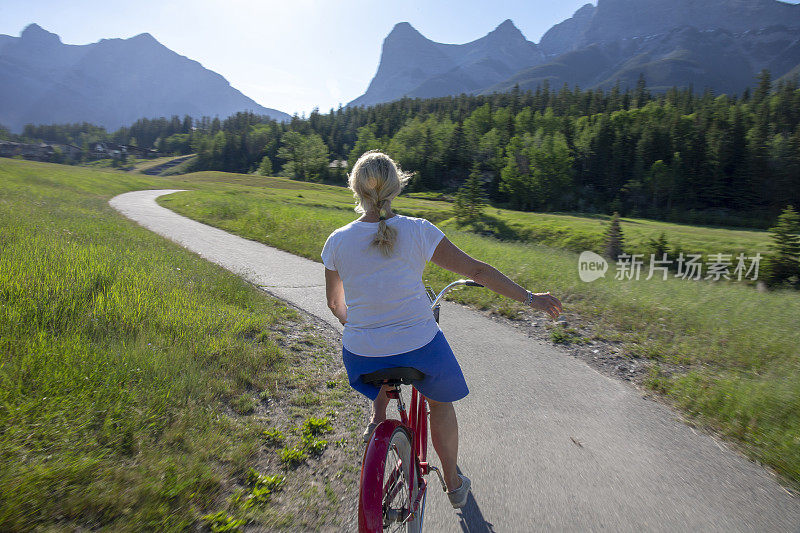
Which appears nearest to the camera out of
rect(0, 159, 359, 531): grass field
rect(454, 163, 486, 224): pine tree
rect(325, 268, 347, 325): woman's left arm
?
rect(0, 159, 359, 531): grass field

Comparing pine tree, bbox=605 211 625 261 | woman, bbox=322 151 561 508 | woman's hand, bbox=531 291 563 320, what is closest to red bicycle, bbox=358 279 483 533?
woman, bbox=322 151 561 508

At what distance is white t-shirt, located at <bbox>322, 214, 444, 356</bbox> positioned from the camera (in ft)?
7.64

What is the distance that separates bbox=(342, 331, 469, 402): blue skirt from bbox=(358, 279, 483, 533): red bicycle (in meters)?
0.04

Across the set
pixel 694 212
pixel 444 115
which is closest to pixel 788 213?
pixel 694 212

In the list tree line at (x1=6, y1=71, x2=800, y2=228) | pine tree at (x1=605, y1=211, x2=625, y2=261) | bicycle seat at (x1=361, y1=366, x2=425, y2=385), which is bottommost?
pine tree at (x1=605, y1=211, x2=625, y2=261)

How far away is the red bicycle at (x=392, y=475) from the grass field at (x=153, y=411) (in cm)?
63

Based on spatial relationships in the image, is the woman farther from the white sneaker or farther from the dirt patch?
the dirt patch

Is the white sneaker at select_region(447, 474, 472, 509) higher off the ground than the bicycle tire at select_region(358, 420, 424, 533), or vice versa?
the bicycle tire at select_region(358, 420, 424, 533)

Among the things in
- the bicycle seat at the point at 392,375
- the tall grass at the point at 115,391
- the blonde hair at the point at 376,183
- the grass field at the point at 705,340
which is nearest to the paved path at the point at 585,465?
the grass field at the point at 705,340

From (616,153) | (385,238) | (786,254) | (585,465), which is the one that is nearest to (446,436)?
(385,238)

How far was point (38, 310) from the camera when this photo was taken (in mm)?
4273

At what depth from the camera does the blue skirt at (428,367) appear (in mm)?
2379

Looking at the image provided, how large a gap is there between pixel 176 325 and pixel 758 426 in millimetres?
6117

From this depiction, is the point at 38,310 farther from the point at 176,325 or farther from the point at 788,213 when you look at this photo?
the point at 788,213
